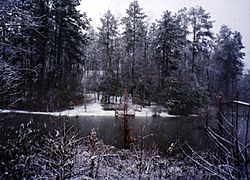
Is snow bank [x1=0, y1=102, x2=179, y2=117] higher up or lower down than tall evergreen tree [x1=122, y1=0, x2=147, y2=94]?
lower down

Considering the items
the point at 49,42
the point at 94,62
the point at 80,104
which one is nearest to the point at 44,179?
the point at 80,104

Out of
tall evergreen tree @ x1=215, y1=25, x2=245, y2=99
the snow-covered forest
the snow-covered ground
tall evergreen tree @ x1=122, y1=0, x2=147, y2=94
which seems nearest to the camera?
the snow-covered ground

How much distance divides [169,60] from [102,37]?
1084 centimetres

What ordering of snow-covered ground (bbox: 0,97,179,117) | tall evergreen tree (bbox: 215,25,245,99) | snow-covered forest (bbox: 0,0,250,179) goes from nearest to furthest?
snow-covered ground (bbox: 0,97,179,117), snow-covered forest (bbox: 0,0,250,179), tall evergreen tree (bbox: 215,25,245,99)

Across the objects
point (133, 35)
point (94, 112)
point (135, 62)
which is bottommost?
point (94, 112)

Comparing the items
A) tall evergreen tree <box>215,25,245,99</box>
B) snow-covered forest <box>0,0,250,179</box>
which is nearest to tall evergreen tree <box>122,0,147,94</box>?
snow-covered forest <box>0,0,250,179</box>

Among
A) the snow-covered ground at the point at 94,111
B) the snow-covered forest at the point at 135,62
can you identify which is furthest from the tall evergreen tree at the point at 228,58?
the snow-covered ground at the point at 94,111

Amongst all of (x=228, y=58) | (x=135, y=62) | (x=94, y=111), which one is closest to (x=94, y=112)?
(x=94, y=111)

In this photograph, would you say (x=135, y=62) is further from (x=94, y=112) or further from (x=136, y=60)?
(x=94, y=112)

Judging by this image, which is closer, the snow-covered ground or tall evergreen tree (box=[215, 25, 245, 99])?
the snow-covered ground

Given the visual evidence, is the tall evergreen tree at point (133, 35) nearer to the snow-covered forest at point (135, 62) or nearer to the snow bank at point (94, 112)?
the snow-covered forest at point (135, 62)

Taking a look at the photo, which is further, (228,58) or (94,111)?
(228,58)

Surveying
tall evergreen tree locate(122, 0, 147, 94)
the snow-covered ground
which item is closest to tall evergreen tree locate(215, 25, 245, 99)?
tall evergreen tree locate(122, 0, 147, 94)

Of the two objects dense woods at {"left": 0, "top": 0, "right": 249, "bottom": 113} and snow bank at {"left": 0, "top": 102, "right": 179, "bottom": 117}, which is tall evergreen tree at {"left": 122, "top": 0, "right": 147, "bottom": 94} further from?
snow bank at {"left": 0, "top": 102, "right": 179, "bottom": 117}
